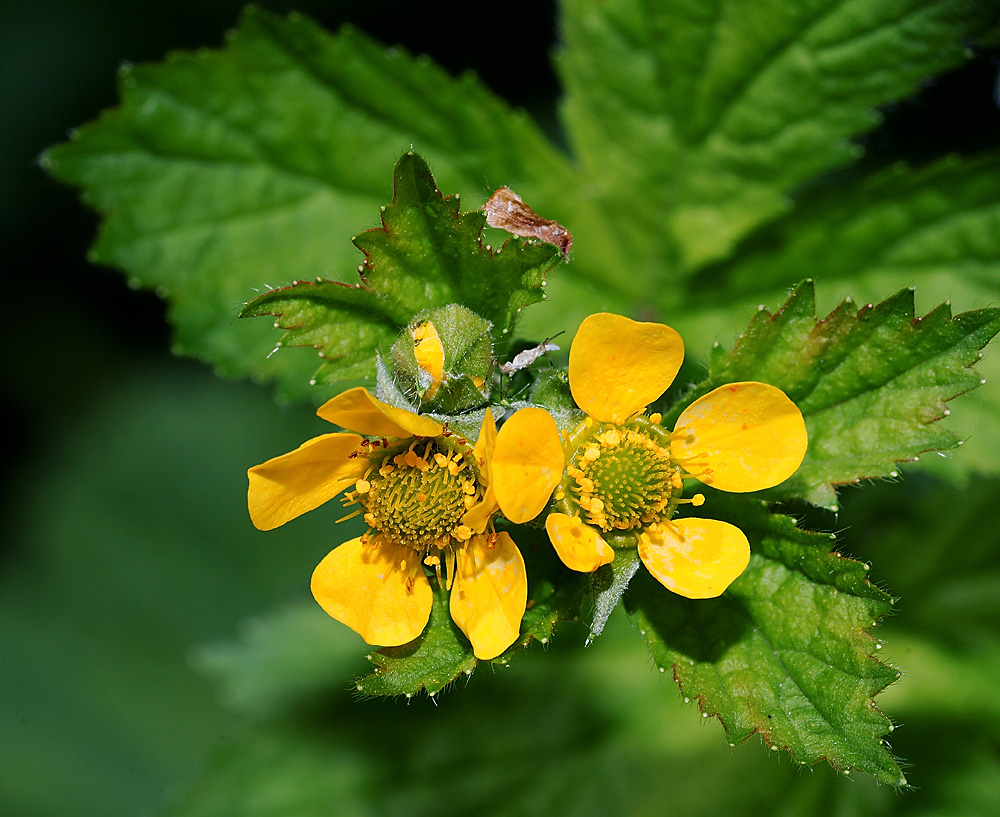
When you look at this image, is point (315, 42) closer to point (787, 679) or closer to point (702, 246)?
point (702, 246)

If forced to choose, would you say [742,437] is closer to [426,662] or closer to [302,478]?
[426,662]

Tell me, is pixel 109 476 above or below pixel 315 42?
below

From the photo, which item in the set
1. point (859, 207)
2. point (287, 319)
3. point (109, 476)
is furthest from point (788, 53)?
point (109, 476)

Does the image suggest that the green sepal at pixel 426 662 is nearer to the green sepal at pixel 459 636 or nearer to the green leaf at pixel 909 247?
the green sepal at pixel 459 636

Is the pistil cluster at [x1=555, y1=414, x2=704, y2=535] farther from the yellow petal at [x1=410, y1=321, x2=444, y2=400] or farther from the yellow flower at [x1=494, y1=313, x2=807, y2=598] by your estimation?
the yellow petal at [x1=410, y1=321, x2=444, y2=400]

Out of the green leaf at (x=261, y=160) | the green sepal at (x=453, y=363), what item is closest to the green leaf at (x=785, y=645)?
the green sepal at (x=453, y=363)

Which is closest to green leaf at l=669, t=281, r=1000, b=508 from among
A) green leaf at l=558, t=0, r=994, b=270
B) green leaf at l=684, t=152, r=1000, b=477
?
green leaf at l=684, t=152, r=1000, b=477
